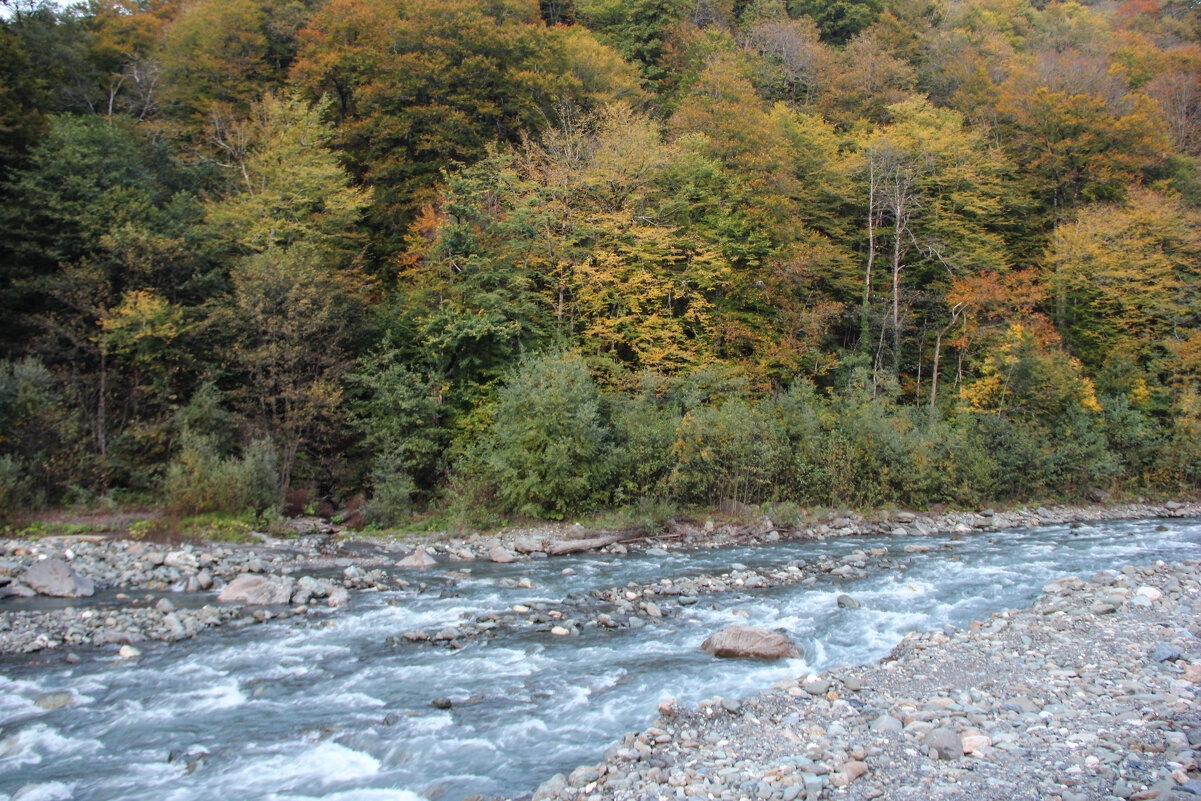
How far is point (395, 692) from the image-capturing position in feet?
27.1

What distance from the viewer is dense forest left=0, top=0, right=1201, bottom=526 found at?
18.4 metres

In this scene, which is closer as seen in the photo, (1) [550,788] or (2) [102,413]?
(1) [550,788]

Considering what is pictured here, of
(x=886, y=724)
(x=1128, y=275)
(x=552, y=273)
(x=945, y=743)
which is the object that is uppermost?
(x=1128, y=275)

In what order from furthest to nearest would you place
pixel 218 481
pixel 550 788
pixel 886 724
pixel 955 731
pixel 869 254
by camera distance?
1. pixel 869 254
2. pixel 218 481
3. pixel 886 724
4. pixel 955 731
5. pixel 550 788

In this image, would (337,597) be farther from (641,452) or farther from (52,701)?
(641,452)

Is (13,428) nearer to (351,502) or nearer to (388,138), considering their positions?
(351,502)

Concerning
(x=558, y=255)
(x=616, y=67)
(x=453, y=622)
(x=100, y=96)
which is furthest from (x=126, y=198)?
(x=616, y=67)

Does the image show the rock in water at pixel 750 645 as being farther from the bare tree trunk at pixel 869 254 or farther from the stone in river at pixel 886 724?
the bare tree trunk at pixel 869 254

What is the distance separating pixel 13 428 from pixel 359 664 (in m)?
12.7

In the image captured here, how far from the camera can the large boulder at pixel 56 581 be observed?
36.6ft

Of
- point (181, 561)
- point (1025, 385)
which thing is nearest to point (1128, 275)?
Result: point (1025, 385)

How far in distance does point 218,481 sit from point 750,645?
42.7 ft

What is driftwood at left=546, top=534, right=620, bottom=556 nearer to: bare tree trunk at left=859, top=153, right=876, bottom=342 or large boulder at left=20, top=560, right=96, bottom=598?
large boulder at left=20, top=560, right=96, bottom=598

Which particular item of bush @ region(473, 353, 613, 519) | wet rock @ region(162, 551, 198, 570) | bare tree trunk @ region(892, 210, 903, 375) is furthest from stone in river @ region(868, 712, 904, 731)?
bare tree trunk @ region(892, 210, 903, 375)
